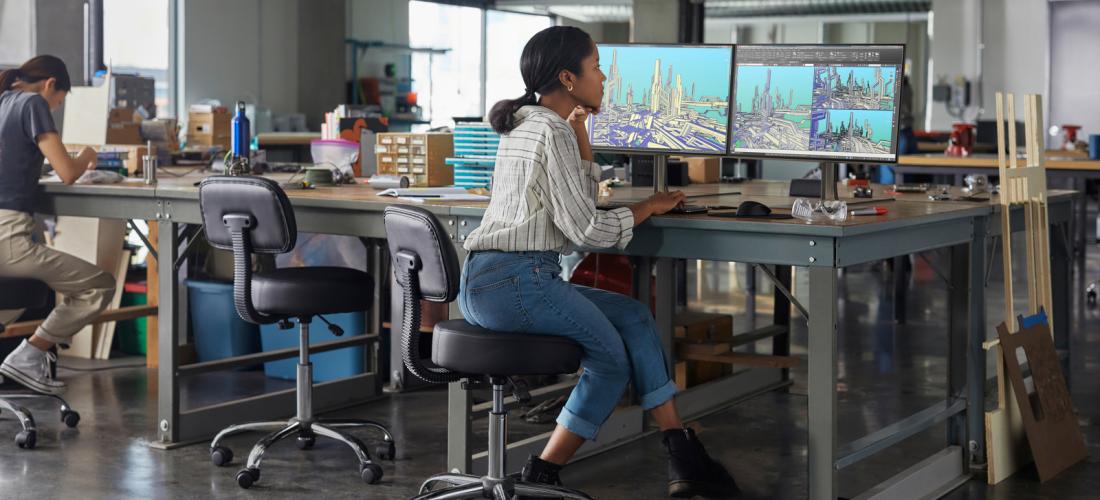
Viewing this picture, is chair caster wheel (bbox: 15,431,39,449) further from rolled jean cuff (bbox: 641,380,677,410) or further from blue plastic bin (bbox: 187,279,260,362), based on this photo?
rolled jean cuff (bbox: 641,380,677,410)

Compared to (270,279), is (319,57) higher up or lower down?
higher up

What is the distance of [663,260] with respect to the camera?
161 inches

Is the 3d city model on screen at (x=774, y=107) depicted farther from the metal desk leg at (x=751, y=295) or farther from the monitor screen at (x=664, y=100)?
the metal desk leg at (x=751, y=295)

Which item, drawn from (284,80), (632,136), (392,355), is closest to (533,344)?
(632,136)

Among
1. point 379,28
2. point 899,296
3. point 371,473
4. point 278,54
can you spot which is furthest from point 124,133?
point 379,28

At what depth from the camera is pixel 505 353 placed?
2.91m

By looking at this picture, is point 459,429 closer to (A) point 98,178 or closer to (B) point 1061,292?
(A) point 98,178

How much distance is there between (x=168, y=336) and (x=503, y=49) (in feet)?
47.3

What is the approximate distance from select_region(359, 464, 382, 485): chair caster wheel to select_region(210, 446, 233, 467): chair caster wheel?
48 centimetres

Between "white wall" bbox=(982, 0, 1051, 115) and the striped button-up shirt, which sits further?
"white wall" bbox=(982, 0, 1051, 115)

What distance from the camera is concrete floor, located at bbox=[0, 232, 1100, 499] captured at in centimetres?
367

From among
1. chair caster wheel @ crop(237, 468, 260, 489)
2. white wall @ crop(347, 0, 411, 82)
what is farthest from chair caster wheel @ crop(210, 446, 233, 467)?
white wall @ crop(347, 0, 411, 82)

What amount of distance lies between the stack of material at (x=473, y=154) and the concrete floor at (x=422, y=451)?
92 centimetres

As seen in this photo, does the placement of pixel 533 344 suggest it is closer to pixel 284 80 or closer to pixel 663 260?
pixel 663 260
